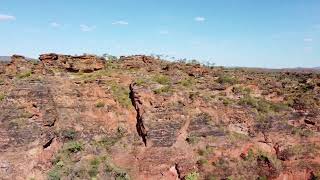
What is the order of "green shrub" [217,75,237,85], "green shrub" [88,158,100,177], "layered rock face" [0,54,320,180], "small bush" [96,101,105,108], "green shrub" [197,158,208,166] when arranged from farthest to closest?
"green shrub" [217,75,237,85], "small bush" [96,101,105,108], "green shrub" [197,158,208,166], "layered rock face" [0,54,320,180], "green shrub" [88,158,100,177]

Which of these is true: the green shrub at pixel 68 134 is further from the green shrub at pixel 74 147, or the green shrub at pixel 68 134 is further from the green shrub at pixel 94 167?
the green shrub at pixel 94 167

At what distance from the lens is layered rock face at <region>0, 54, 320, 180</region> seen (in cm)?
2222

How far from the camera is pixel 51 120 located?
75.3ft

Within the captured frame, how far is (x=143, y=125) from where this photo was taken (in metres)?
23.9

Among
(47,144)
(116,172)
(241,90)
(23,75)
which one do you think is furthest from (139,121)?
(241,90)

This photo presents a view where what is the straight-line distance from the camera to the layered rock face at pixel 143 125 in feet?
72.9

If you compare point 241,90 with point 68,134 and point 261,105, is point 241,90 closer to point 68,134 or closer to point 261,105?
point 261,105

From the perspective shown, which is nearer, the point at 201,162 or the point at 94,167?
the point at 94,167

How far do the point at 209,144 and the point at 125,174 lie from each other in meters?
4.98

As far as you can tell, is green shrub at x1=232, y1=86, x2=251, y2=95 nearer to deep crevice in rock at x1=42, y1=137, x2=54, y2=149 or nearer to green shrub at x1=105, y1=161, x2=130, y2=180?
green shrub at x1=105, y1=161, x2=130, y2=180

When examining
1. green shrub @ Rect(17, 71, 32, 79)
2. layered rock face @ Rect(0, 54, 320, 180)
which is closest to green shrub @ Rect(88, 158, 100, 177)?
layered rock face @ Rect(0, 54, 320, 180)

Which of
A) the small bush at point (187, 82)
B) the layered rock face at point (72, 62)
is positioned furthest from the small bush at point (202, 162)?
the layered rock face at point (72, 62)

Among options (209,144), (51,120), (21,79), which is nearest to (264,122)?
(209,144)

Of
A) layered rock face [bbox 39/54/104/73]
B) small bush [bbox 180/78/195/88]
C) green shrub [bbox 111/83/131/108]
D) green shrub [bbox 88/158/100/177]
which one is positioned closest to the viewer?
→ green shrub [bbox 88/158/100/177]
